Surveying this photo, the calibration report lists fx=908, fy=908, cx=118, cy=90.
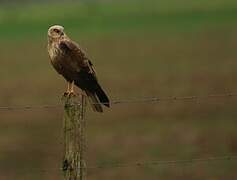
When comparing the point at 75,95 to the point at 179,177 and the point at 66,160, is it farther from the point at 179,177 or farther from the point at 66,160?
the point at 179,177

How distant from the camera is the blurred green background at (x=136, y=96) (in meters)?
12.8

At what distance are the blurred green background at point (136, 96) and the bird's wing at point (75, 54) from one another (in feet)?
7.15

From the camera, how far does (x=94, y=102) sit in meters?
7.51

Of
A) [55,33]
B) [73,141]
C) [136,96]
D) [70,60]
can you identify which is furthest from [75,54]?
[136,96]

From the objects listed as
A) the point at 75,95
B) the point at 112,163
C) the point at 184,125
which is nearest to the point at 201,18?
the point at 184,125

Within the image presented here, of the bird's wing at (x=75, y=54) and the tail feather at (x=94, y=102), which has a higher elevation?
the bird's wing at (x=75, y=54)

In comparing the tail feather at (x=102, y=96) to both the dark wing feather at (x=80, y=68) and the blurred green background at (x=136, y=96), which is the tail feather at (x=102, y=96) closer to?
the dark wing feather at (x=80, y=68)

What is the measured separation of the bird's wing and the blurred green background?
218cm

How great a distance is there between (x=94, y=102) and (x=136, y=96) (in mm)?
10866

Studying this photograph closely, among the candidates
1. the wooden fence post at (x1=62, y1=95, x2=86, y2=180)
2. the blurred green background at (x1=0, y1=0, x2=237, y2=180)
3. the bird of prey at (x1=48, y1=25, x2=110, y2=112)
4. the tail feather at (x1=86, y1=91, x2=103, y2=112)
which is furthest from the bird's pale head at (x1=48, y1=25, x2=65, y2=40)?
the blurred green background at (x1=0, y1=0, x2=237, y2=180)

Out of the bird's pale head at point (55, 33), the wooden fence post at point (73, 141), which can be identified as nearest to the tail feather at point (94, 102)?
the bird's pale head at point (55, 33)

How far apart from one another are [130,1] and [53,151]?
46.4 m

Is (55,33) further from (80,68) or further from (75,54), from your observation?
(80,68)

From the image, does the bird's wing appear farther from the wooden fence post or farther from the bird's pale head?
the wooden fence post
